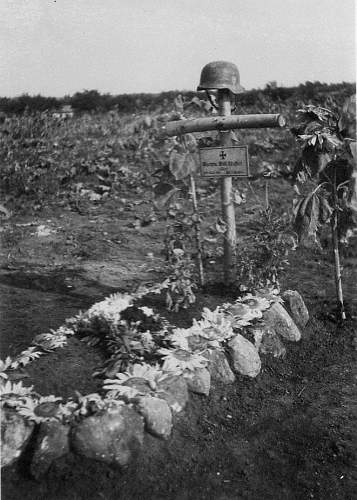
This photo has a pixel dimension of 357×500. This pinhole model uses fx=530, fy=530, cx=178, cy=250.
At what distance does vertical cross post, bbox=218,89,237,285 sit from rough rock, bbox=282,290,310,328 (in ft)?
2.08

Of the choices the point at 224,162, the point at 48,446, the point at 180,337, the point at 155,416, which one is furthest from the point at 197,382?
the point at 224,162

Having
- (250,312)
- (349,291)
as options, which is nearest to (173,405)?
(250,312)

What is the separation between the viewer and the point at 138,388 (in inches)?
141

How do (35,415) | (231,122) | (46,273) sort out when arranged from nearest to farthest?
(35,415), (231,122), (46,273)

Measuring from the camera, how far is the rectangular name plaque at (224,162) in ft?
16.5

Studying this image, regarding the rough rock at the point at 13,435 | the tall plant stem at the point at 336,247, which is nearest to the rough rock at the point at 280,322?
the tall plant stem at the point at 336,247

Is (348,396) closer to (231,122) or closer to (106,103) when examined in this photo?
(231,122)

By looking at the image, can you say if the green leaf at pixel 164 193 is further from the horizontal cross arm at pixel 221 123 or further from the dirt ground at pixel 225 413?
the dirt ground at pixel 225 413

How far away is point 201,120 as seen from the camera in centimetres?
509

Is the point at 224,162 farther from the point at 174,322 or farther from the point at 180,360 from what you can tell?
the point at 180,360

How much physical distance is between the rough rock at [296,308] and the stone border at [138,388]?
13cm

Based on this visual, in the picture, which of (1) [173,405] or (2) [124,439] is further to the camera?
(1) [173,405]

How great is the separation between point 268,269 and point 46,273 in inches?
112

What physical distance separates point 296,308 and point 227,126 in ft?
6.15
